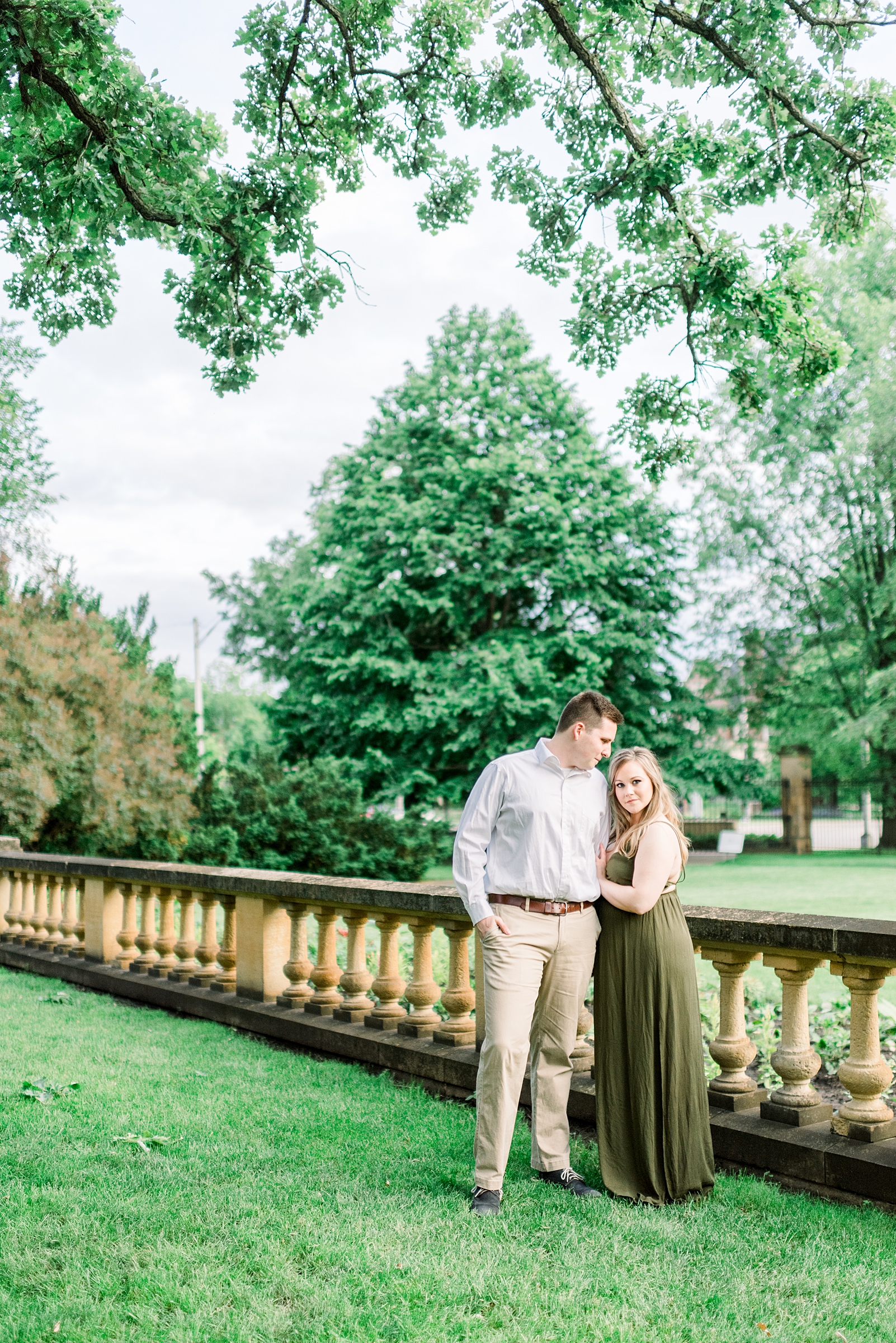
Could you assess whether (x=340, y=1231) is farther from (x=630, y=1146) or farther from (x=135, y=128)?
(x=135, y=128)

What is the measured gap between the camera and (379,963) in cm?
638

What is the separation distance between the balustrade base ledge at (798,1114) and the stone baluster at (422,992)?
76.4 inches

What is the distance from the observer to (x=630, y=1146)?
3.96m

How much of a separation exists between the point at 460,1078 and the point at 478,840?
170 cm

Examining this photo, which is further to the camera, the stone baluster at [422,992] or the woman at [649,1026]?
the stone baluster at [422,992]

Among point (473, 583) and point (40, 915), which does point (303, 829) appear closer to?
point (40, 915)

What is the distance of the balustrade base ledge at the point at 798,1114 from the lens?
4.16 metres

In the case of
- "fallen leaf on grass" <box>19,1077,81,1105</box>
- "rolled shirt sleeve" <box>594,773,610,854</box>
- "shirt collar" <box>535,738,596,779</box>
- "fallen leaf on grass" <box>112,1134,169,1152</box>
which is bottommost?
"fallen leaf on grass" <box>19,1077,81,1105</box>

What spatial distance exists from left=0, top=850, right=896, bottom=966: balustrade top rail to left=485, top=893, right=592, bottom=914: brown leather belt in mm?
620

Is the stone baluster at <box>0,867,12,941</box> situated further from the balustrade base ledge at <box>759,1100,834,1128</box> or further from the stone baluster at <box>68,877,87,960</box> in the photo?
the balustrade base ledge at <box>759,1100,834,1128</box>

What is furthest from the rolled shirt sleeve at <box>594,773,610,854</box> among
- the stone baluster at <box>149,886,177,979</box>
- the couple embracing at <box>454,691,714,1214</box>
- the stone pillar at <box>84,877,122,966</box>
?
the stone pillar at <box>84,877,122,966</box>

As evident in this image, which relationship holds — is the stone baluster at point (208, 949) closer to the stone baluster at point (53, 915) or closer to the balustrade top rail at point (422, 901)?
the balustrade top rail at point (422, 901)

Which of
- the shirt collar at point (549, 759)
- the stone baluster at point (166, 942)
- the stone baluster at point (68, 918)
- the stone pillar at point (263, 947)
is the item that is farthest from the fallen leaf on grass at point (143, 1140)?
the stone baluster at point (68, 918)

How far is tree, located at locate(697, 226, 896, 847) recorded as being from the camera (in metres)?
30.7
